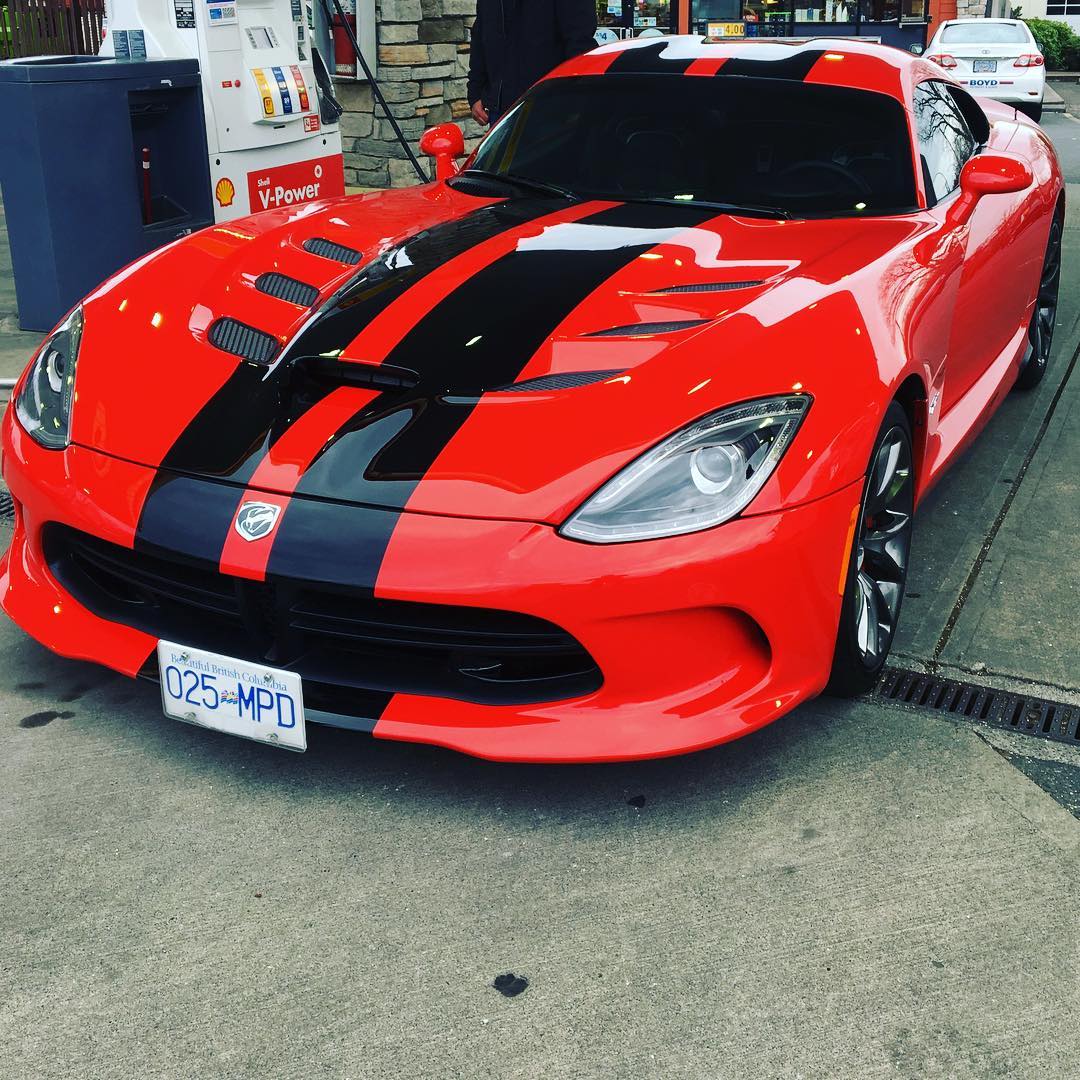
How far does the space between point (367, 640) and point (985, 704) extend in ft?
4.56

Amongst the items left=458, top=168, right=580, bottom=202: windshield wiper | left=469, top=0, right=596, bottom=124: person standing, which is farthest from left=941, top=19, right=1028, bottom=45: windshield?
left=458, top=168, right=580, bottom=202: windshield wiper

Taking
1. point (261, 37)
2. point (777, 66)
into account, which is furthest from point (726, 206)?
point (261, 37)

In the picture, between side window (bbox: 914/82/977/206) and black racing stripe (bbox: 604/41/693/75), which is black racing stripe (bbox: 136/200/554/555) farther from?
side window (bbox: 914/82/977/206)

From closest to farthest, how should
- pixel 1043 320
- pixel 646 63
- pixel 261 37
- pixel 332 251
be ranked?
pixel 332 251 → pixel 646 63 → pixel 1043 320 → pixel 261 37

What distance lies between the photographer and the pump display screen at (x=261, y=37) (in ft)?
21.0

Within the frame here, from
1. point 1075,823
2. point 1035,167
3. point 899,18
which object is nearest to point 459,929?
point 1075,823

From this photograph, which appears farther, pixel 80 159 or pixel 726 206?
pixel 80 159

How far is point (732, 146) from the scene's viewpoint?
361cm

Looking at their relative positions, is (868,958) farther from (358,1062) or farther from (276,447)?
(276,447)

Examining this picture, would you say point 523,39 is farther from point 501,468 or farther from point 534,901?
point 534,901

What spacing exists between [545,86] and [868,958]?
279 cm

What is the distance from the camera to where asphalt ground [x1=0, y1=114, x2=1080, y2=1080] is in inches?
77.5

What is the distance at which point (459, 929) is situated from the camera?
7.26ft

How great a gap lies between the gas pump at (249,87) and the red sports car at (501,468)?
315 centimetres
